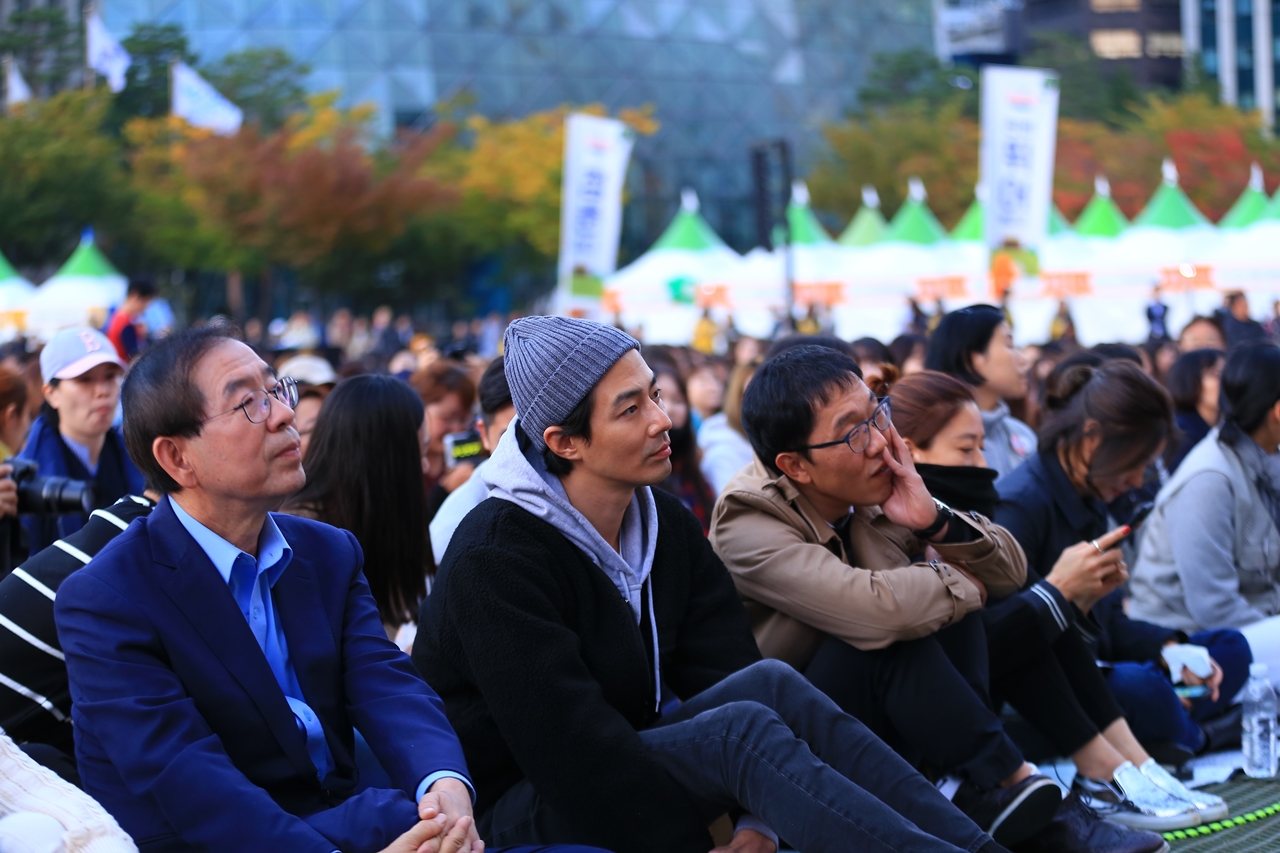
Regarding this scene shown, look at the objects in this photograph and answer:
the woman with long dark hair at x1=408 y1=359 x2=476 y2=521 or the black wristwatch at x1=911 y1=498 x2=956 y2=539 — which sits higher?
the woman with long dark hair at x1=408 y1=359 x2=476 y2=521

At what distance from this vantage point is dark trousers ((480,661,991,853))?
2740 millimetres

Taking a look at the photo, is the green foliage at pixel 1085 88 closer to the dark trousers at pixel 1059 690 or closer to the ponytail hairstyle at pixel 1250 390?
the ponytail hairstyle at pixel 1250 390

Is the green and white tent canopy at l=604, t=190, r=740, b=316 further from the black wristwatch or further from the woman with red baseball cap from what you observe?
the black wristwatch

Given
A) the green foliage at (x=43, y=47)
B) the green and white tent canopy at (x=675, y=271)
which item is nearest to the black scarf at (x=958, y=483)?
the green and white tent canopy at (x=675, y=271)

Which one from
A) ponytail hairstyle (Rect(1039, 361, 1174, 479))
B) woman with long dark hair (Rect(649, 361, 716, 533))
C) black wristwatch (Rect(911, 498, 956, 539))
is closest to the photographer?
black wristwatch (Rect(911, 498, 956, 539))

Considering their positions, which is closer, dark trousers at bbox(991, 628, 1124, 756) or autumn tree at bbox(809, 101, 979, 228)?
dark trousers at bbox(991, 628, 1124, 756)

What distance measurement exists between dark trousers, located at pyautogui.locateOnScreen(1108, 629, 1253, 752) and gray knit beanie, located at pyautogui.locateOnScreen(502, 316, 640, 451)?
8.00 feet

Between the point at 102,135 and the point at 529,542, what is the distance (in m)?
38.3

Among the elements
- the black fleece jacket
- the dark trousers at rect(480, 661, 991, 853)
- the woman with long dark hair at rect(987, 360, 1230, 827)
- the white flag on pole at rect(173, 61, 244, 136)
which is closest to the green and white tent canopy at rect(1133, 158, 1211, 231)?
the white flag on pole at rect(173, 61, 244, 136)

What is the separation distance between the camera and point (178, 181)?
36656 mm

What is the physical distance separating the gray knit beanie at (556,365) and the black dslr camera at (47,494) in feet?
5.21

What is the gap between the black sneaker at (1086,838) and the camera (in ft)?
12.0

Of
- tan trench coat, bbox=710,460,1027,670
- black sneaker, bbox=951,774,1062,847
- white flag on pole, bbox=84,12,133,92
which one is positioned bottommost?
black sneaker, bbox=951,774,1062,847

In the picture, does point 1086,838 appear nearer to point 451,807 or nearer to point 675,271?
point 451,807
